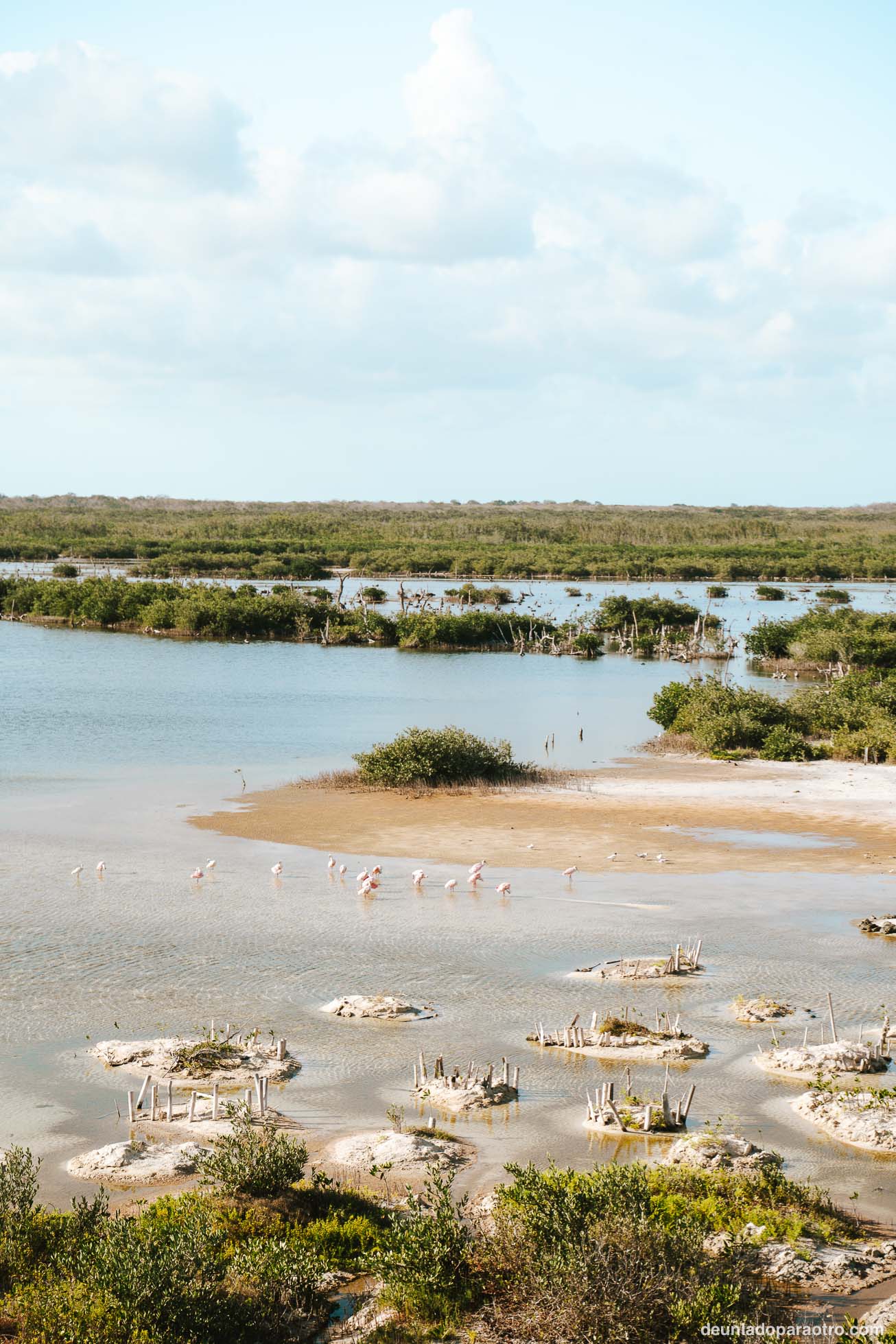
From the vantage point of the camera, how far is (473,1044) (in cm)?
1761

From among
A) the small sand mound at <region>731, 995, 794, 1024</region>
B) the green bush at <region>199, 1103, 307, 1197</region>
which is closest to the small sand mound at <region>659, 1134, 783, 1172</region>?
the green bush at <region>199, 1103, 307, 1197</region>

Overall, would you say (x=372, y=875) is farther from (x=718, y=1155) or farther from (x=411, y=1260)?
(x=411, y=1260)

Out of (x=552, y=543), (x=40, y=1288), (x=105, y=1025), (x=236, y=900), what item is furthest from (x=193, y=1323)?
(x=552, y=543)

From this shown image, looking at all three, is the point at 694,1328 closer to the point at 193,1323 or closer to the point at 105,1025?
the point at 193,1323

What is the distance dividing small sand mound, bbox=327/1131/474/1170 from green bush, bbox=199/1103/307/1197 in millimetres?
909

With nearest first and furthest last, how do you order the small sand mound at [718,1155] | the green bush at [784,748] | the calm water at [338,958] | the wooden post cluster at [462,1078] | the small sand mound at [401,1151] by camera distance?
the small sand mound at [718,1155], the small sand mound at [401,1151], the calm water at [338,958], the wooden post cluster at [462,1078], the green bush at [784,748]

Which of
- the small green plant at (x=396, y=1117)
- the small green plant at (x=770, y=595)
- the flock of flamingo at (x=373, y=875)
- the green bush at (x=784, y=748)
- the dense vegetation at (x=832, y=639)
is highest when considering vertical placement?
the small green plant at (x=770, y=595)

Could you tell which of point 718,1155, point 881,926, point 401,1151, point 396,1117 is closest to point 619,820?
point 881,926

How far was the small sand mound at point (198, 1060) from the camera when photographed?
53.3 feet

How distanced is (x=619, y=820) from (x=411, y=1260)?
21836 millimetres

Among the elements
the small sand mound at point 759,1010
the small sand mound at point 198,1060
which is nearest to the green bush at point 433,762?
the small sand mound at point 759,1010

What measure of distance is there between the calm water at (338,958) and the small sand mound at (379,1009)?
264mm

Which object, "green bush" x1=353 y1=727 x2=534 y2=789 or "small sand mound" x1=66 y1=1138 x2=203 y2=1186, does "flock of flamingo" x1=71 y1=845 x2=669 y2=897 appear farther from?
"small sand mound" x1=66 y1=1138 x2=203 y2=1186

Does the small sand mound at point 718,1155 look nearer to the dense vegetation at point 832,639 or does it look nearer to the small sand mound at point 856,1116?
the small sand mound at point 856,1116
